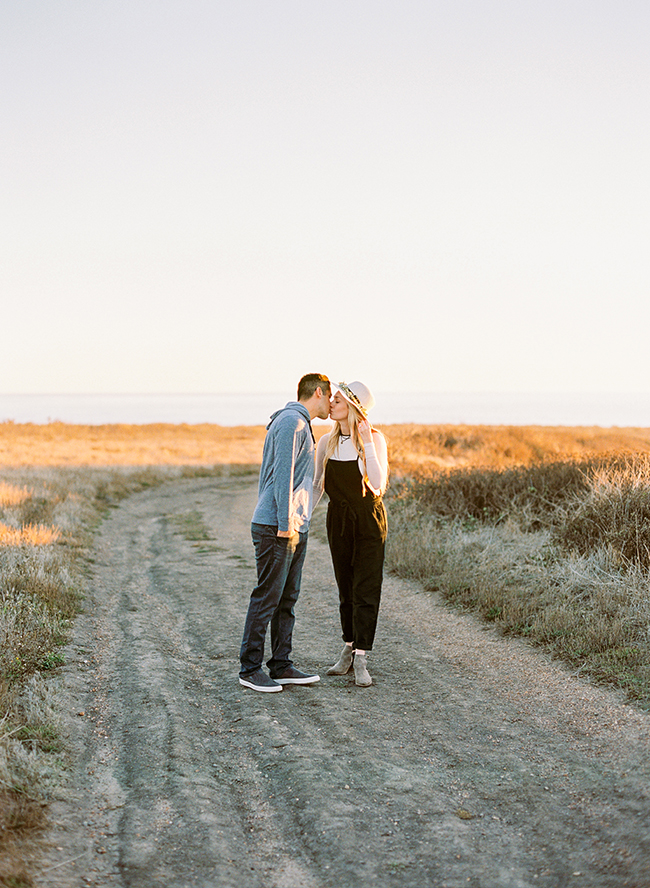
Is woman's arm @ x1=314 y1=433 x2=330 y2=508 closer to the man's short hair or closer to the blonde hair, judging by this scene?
the blonde hair

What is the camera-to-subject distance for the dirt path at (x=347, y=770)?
3160 mm

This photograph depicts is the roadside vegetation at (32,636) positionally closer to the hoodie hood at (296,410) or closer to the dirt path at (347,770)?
the dirt path at (347,770)

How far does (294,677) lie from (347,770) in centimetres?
149

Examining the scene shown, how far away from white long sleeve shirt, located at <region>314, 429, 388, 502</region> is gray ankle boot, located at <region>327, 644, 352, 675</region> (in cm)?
136

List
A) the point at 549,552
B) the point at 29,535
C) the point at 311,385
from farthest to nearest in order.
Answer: the point at 29,535 < the point at 549,552 < the point at 311,385

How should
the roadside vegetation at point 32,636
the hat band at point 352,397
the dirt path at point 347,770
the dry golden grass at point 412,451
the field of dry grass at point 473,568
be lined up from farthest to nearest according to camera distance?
the dry golden grass at point 412,451
the hat band at point 352,397
the field of dry grass at point 473,568
the roadside vegetation at point 32,636
the dirt path at point 347,770

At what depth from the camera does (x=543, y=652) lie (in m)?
6.20

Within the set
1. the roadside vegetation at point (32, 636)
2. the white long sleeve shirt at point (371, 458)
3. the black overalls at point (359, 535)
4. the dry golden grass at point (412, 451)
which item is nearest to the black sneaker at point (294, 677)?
the black overalls at point (359, 535)

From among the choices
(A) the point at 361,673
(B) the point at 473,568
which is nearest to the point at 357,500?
(A) the point at 361,673

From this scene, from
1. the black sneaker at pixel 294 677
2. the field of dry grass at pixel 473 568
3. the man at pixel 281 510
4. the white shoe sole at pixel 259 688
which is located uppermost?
the man at pixel 281 510

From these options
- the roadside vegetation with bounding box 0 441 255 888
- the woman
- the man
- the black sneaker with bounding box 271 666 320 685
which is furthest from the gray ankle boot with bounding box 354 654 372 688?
the roadside vegetation with bounding box 0 441 255 888

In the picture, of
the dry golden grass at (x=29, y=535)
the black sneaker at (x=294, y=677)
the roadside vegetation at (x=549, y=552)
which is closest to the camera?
the black sneaker at (x=294, y=677)

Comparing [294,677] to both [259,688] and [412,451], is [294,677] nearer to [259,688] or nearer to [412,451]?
[259,688]

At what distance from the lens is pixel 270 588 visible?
17.4 ft
